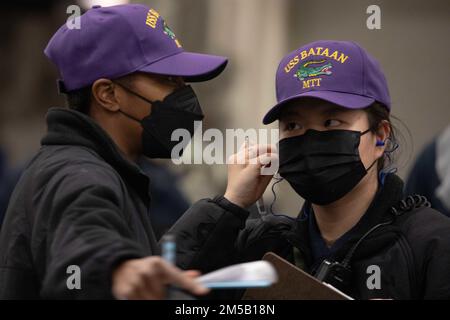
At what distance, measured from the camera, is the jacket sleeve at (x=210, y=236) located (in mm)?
4465

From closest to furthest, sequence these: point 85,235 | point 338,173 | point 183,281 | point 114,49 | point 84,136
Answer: point 183,281 → point 85,235 → point 84,136 → point 114,49 → point 338,173

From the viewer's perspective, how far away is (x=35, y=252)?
11.9 feet

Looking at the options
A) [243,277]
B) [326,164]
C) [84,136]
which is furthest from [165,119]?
[243,277]

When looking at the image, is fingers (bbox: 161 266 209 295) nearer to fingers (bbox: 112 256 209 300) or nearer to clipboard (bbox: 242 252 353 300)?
fingers (bbox: 112 256 209 300)

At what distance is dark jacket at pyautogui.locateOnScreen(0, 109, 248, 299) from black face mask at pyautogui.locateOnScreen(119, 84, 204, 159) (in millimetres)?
281

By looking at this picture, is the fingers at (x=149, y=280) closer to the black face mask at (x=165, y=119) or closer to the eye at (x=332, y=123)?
the black face mask at (x=165, y=119)

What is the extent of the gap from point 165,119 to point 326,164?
2.09 ft

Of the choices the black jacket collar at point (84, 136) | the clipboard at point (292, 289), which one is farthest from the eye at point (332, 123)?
the black jacket collar at point (84, 136)

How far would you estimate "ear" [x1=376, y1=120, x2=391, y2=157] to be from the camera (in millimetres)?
4516

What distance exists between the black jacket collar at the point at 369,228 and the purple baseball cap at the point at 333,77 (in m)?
0.33

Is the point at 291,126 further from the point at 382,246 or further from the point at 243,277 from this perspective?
the point at 243,277

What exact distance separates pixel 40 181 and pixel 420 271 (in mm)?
1358

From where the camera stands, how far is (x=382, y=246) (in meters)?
4.15

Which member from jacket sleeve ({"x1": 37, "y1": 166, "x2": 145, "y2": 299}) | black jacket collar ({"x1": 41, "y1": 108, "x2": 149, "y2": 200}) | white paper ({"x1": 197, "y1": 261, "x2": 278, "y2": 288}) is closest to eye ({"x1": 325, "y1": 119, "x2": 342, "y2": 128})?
black jacket collar ({"x1": 41, "y1": 108, "x2": 149, "y2": 200})
